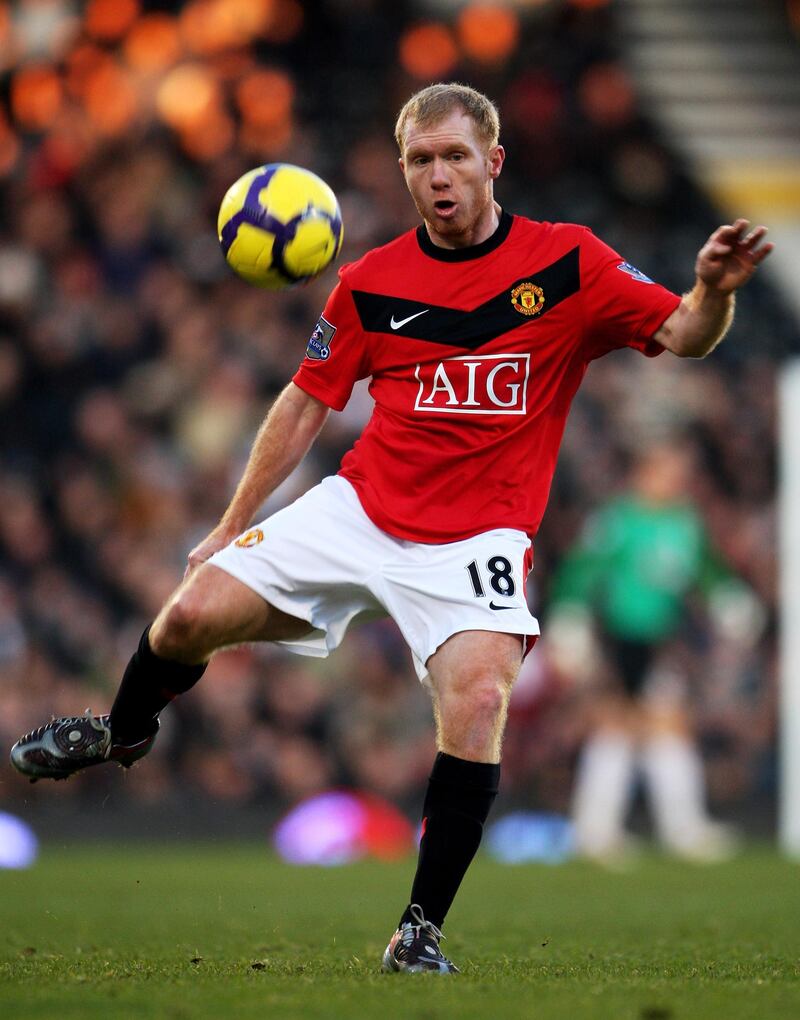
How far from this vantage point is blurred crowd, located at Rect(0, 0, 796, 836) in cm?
1299

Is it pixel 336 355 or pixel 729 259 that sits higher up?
pixel 729 259

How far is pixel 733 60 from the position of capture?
17.2 metres

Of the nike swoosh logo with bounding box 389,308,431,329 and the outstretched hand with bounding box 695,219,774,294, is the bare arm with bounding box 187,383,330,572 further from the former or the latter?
the outstretched hand with bounding box 695,219,774,294

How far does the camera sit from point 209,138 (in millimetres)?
15789

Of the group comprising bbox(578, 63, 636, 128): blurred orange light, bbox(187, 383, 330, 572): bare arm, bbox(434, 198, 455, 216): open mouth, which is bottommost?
bbox(187, 383, 330, 572): bare arm

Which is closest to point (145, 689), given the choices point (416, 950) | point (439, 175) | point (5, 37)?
point (416, 950)

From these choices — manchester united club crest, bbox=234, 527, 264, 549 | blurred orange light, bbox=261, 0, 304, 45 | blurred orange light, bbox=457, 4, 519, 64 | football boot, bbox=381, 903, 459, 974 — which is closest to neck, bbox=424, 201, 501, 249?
manchester united club crest, bbox=234, 527, 264, 549

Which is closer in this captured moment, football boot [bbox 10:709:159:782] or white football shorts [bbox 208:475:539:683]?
white football shorts [bbox 208:475:539:683]

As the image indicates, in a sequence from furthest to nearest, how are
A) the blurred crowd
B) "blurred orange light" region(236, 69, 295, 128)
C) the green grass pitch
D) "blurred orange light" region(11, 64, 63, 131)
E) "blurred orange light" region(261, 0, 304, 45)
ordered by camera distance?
"blurred orange light" region(261, 0, 304, 45)
"blurred orange light" region(236, 69, 295, 128)
"blurred orange light" region(11, 64, 63, 131)
the blurred crowd
the green grass pitch

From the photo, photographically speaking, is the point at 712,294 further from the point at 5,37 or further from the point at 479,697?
the point at 5,37

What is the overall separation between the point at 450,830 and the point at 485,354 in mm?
1430

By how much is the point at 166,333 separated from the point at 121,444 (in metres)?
1.07

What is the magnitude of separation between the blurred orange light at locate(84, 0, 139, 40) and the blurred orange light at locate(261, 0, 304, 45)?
4.14 ft

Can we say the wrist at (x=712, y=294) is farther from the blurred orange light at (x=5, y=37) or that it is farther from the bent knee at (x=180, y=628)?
the blurred orange light at (x=5, y=37)
